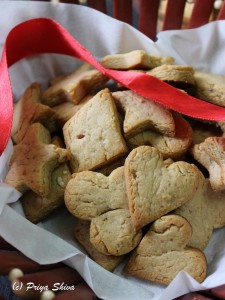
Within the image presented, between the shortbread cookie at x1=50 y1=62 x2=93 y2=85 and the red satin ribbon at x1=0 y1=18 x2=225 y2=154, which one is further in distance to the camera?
the shortbread cookie at x1=50 y1=62 x2=93 y2=85

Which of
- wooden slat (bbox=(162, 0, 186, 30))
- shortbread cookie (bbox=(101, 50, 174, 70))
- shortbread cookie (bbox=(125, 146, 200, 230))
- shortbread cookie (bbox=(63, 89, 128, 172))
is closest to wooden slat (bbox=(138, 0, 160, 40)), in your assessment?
wooden slat (bbox=(162, 0, 186, 30))

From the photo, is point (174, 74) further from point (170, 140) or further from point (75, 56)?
point (75, 56)

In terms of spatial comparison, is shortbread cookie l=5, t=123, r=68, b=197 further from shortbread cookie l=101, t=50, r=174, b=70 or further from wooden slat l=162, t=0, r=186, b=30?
wooden slat l=162, t=0, r=186, b=30

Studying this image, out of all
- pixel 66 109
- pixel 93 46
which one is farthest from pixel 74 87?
pixel 93 46

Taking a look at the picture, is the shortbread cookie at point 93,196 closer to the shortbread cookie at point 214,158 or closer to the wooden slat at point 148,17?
the shortbread cookie at point 214,158

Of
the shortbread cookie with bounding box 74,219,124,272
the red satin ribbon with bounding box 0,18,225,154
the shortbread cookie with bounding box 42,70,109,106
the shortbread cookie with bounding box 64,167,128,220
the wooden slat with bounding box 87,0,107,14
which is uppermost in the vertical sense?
the wooden slat with bounding box 87,0,107,14

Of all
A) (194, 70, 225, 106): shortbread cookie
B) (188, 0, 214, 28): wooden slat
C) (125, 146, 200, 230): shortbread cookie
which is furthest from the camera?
(188, 0, 214, 28): wooden slat

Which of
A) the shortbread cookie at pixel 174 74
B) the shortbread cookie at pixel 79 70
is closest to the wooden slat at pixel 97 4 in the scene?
the shortbread cookie at pixel 79 70

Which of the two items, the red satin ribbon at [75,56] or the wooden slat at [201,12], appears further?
the wooden slat at [201,12]

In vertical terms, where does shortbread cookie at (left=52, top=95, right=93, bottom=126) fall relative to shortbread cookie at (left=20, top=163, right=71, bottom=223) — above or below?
above
